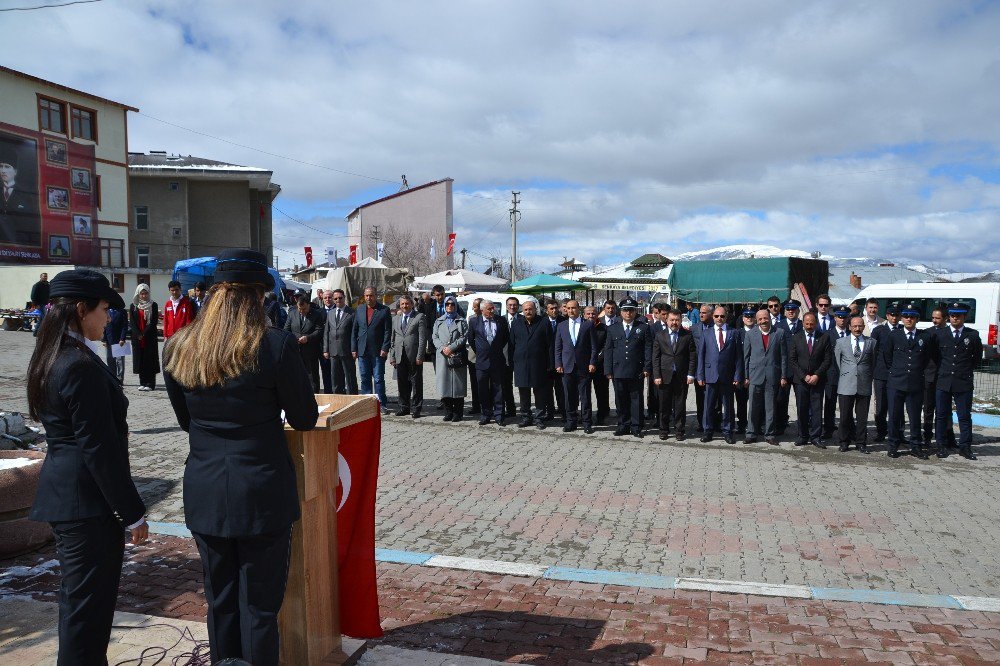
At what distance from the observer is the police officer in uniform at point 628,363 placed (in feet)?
35.3

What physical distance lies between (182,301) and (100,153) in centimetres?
3563

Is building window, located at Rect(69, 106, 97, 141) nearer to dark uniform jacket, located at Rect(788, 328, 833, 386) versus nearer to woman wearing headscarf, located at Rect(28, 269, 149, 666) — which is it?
dark uniform jacket, located at Rect(788, 328, 833, 386)

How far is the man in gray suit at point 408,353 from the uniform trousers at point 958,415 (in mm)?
7577

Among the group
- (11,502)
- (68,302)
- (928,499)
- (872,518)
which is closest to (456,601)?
(68,302)

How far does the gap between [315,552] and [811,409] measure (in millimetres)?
8879

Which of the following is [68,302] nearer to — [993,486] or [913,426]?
[993,486]

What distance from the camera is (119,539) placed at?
Answer: 3102mm

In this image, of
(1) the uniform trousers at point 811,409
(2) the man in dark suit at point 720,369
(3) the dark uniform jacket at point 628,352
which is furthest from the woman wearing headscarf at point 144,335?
(1) the uniform trousers at point 811,409

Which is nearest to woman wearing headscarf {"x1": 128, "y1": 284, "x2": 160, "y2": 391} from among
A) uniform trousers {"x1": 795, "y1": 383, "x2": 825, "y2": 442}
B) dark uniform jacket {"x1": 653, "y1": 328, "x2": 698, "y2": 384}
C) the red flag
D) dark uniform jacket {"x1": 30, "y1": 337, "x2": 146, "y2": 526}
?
dark uniform jacket {"x1": 653, "y1": 328, "x2": 698, "y2": 384}

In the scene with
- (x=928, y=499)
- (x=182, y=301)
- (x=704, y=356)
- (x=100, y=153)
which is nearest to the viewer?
(x=928, y=499)

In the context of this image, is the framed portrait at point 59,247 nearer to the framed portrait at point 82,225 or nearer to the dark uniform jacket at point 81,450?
the framed portrait at point 82,225

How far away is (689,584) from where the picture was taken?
510 centimetres

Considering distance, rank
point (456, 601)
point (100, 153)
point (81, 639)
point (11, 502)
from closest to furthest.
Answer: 1. point (81, 639)
2. point (456, 601)
3. point (11, 502)
4. point (100, 153)

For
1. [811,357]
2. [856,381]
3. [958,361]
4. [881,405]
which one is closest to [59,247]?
[811,357]
